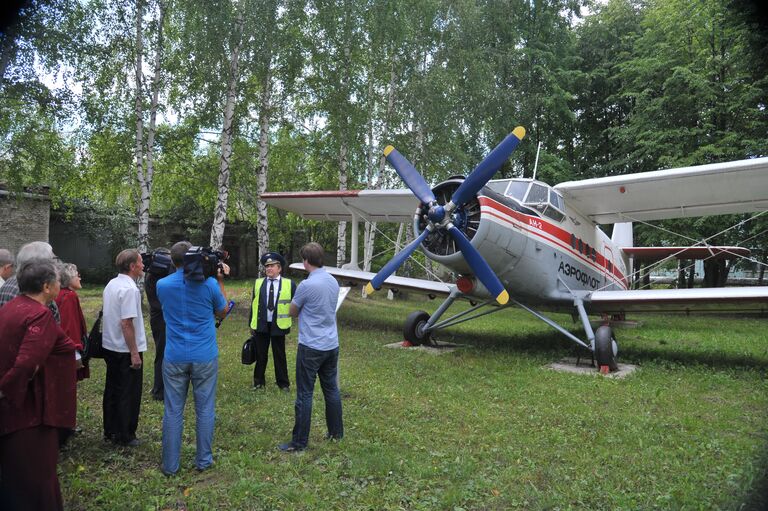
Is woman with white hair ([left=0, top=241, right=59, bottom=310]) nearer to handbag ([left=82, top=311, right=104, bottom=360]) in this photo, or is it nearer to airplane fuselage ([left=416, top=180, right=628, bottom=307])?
handbag ([left=82, top=311, right=104, bottom=360])

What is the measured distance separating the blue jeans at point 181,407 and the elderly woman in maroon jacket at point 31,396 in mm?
876

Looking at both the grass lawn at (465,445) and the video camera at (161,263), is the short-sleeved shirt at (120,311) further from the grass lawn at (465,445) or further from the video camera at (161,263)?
the grass lawn at (465,445)

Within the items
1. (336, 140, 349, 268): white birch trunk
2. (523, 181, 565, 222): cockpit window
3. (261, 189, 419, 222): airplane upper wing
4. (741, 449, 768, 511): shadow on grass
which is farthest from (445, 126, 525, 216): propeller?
(336, 140, 349, 268): white birch trunk

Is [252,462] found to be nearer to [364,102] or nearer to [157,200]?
[364,102]

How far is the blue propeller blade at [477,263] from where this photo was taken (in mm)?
7305

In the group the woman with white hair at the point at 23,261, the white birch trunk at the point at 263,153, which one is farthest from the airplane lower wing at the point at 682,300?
the white birch trunk at the point at 263,153

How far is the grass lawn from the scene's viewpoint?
350 cm

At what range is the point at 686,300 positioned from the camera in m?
8.38

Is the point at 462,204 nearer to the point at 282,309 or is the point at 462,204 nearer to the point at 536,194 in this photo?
the point at 536,194

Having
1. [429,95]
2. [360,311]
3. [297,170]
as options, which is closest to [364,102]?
[429,95]

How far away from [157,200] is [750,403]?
25.3 meters

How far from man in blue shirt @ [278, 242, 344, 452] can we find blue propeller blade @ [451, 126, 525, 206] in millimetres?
3419

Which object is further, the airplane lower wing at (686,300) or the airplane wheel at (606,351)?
the airplane lower wing at (686,300)

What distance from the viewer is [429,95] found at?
1630 cm
